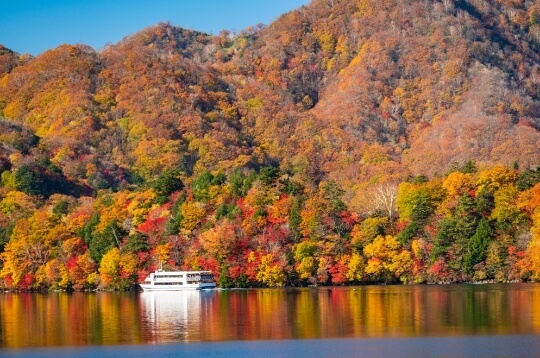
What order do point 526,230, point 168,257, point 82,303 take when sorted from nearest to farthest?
point 82,303, point 526,230, point 168,257

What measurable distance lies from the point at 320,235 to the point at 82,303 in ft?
93.0

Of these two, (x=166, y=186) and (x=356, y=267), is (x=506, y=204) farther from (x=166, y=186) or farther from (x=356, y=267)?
(x=166, y=186)

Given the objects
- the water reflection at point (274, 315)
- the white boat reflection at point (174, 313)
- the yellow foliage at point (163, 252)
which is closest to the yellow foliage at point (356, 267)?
the water reflection at point (274, 315)

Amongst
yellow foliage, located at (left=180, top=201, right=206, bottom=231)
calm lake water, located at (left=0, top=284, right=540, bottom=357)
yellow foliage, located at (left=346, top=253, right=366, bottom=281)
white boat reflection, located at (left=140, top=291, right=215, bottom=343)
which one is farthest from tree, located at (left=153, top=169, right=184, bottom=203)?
calm lake water, located at (left=0, top=284, right=540, bottom=357)

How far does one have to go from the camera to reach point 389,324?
67.8 metres

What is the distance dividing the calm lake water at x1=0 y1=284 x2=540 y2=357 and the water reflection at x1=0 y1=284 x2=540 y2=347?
8 centimetres

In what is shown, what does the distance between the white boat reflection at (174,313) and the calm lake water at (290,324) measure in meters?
0.09

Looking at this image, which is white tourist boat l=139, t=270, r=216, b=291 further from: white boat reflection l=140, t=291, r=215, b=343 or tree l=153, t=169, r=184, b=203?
tree l=153, t=169, r=184, b=203

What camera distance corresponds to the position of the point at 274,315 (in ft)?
249

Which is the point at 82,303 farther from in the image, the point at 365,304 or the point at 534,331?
the point at 534,331

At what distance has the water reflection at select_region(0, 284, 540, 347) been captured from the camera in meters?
65.1

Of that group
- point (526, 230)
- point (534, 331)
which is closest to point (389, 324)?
point (534, 331)

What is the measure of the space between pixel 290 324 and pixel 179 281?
3991 centimetres

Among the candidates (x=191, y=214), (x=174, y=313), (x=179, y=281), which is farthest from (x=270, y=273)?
(x=174, y=313)
